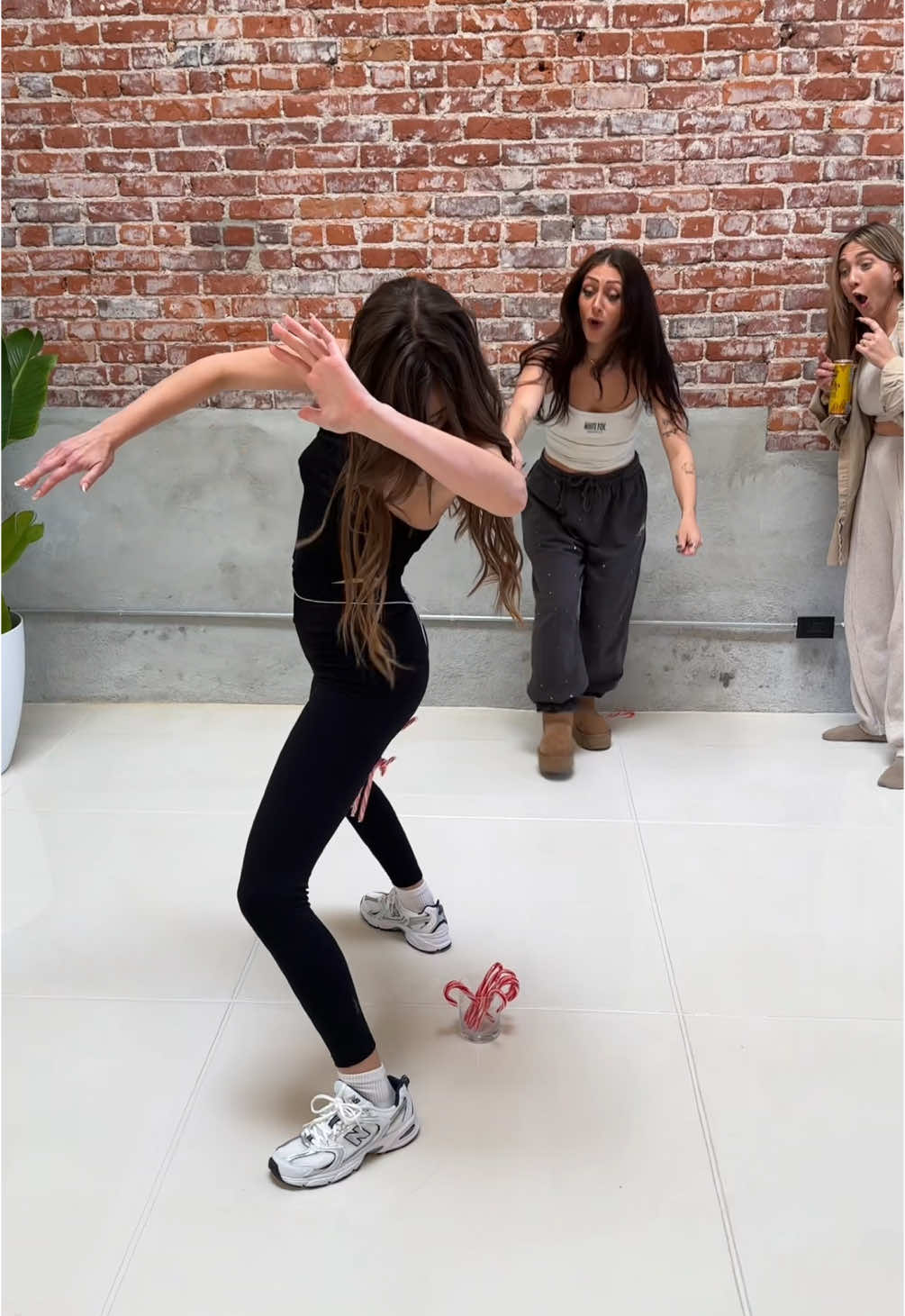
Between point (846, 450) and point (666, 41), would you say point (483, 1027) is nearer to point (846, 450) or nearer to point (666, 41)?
point (846, 450)

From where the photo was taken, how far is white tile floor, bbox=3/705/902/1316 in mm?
1788

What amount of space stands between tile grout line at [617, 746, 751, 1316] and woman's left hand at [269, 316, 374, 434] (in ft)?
4.53

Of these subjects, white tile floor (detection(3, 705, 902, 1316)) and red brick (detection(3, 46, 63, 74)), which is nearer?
white tile floor (detection(3, 705, 902, 1316))

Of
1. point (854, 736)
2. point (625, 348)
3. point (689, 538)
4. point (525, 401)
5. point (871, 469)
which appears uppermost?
point (625, 348)

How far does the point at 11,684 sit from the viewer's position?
3.61 meters

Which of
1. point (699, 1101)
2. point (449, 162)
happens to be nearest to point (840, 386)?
point (449, 162)

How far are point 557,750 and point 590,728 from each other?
29cm

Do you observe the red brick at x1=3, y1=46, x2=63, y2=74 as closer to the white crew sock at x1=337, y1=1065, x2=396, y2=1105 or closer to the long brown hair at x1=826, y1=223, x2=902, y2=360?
the long brown hair at x1=826, y1=223, x2=902, y2=360

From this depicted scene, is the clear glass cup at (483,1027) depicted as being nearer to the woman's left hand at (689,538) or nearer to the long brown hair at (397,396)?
the long brown hair at (397,396)

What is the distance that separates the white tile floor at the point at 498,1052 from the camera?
179 centimetres

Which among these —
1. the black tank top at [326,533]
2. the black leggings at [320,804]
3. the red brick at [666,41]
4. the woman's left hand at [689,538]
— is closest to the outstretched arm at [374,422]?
the black tank top at [326,533]

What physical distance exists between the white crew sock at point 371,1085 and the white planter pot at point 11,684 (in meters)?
2.03

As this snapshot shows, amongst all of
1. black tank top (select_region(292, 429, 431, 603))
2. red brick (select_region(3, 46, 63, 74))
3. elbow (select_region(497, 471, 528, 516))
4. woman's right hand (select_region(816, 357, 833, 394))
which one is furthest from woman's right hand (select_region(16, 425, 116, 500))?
red brick (select_region(3, 46, 63, 74))

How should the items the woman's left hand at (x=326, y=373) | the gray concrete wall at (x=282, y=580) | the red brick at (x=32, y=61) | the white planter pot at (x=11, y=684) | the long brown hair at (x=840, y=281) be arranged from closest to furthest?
1. the woman's left hand at (x=326, y=373)
2. the long brown hair at (x=840, y=281)
3. the white planter pot at (x=11, y=684)
4. the red brick at (x=32, y=61)
5. the gray concrete wall at (x=282, y=580)
